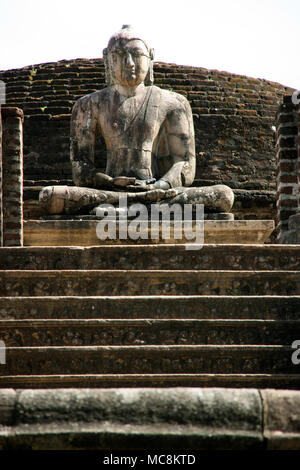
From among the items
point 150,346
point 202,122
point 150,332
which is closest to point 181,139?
point 150,332

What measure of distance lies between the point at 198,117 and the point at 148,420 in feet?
35.0

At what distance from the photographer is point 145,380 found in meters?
4.48

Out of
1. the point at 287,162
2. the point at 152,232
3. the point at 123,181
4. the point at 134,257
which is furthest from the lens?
the point at 287,162

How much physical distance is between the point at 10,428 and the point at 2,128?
16.7 feet

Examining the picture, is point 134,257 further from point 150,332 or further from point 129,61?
point 129,61

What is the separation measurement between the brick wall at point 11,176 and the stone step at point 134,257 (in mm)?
2122

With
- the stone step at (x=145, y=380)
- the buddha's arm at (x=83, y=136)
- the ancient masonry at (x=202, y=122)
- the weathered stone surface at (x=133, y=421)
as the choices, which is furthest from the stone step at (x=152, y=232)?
the ancient masonry at (x=202, y=122)

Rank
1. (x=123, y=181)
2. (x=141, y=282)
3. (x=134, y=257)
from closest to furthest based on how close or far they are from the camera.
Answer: (x=141, y=282) → (x=134, y=257) → (x=123, y=181)

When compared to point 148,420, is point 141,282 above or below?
above

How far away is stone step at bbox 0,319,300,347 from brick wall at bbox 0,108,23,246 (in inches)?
110

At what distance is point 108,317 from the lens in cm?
478

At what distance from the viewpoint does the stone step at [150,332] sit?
15.3 ft

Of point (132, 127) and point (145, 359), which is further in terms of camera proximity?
point (132, 127)

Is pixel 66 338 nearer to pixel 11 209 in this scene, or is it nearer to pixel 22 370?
pixel 22 370
